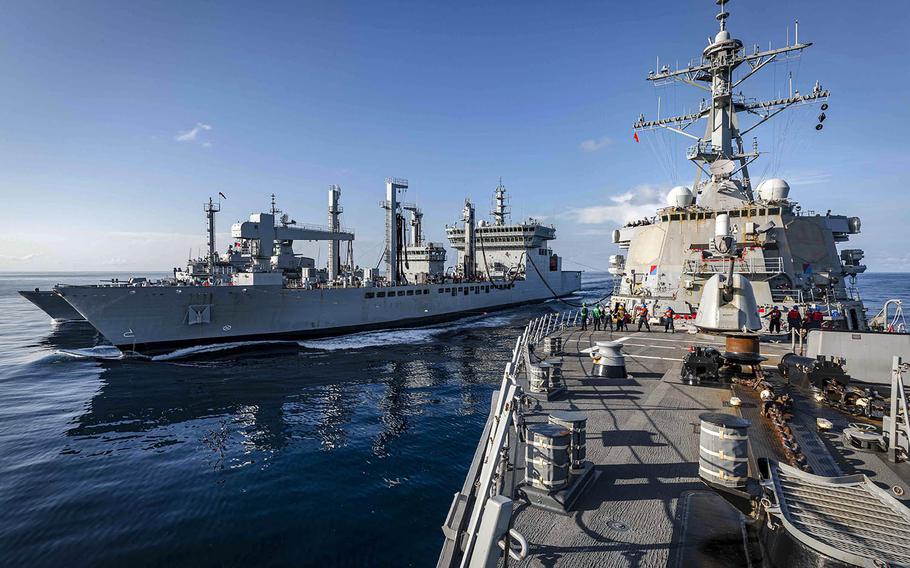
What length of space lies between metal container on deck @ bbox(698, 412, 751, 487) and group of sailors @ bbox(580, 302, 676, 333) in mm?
15704

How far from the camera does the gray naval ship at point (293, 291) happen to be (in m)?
26.6

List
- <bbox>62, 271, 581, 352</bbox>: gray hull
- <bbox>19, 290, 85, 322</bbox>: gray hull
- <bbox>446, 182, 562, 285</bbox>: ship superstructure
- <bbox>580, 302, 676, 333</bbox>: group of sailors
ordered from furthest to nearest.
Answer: <bbox>446, 182, 562, 285</bbox>: ship superstructure, <bbox>19, 290, 85, 322</bbox>: gray hull, <bbox>62, 271, 581, 352</bbox>: gray hull, <bbox>580, 302, 676, 333</bbox>: group of sailors

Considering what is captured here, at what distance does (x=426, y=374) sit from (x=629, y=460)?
16.1 m

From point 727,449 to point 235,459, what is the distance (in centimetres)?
1189

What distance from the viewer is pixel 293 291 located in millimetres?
31781

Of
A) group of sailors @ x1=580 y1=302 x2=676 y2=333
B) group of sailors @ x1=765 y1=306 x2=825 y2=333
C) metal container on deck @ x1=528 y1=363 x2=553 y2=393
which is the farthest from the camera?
group of sailors @ x1=580 y1=302 x2=676 y2=333

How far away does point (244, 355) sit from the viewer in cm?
2638

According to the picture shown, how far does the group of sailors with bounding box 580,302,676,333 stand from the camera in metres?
19.9

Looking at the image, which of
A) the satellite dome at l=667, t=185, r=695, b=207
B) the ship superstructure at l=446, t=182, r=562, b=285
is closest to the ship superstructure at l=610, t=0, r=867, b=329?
the satellite dome at l=667, t=185, r=695, b=207

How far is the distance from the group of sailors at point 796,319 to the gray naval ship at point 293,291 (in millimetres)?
29020

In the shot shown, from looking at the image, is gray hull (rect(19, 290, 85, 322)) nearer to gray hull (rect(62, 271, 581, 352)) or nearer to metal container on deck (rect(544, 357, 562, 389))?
gray hull (rect(62, 271, 581, 352))

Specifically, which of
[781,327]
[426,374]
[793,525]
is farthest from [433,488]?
[781,327]

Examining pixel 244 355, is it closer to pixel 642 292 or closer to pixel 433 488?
pixel 433 488

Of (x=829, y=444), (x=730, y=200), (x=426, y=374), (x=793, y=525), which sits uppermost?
(x=730, y=200)
